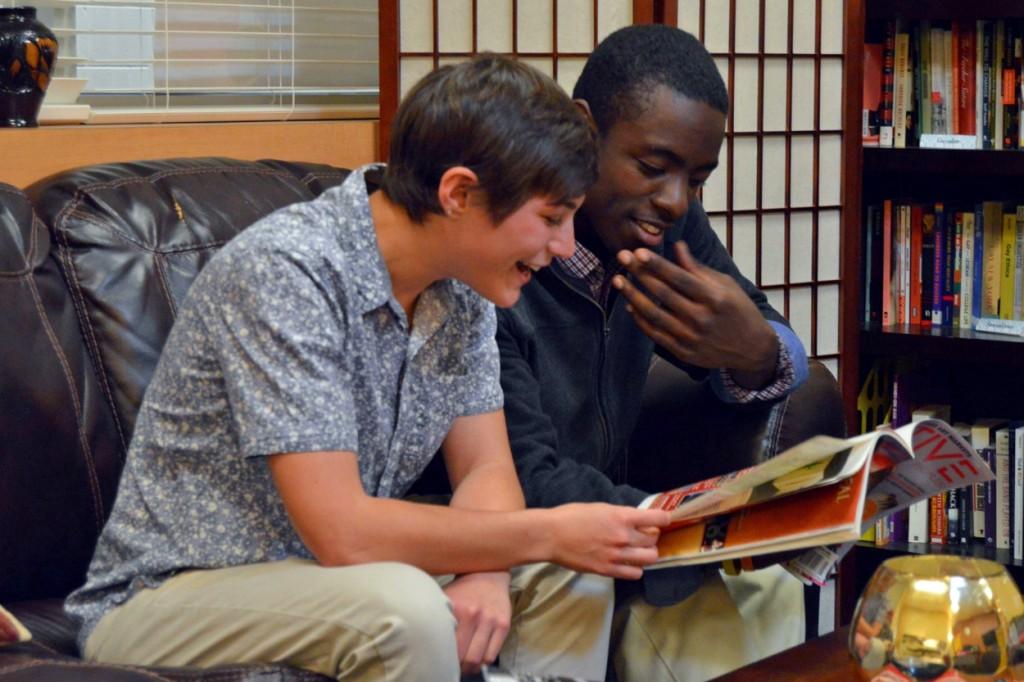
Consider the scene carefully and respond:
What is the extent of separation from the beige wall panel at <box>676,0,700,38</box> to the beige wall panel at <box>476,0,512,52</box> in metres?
0.33

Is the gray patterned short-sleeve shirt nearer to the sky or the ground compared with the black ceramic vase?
nearer to the ground

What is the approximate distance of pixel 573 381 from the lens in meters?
1.98

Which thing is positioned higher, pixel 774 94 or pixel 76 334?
pixel 774 94

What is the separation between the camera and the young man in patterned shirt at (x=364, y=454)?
1422mm

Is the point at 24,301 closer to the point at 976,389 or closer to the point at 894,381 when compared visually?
the point at 894,381

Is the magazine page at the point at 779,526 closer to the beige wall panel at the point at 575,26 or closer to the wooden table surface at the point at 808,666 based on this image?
the wooden table surface at the point at 808,666

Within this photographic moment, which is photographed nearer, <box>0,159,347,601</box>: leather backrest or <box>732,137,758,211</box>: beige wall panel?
<box>0,159,347,601</box>: leather backrest

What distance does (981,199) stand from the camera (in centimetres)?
311

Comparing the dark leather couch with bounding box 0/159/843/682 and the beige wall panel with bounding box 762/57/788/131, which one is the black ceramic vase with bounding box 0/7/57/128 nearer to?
the dark leather couch with bounding box 0/159/843/682

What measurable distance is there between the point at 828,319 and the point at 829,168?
0.32 metres

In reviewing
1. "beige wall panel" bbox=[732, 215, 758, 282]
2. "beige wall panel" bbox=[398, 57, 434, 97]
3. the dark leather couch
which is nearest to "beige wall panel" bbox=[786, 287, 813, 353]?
A: "beige wall panel" bbox=[732, 215, 758, 282]

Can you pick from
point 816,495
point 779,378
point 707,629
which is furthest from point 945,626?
point 779,378

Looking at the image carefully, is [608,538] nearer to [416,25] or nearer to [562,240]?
[562,240]

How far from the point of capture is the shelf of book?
9.27 ft
